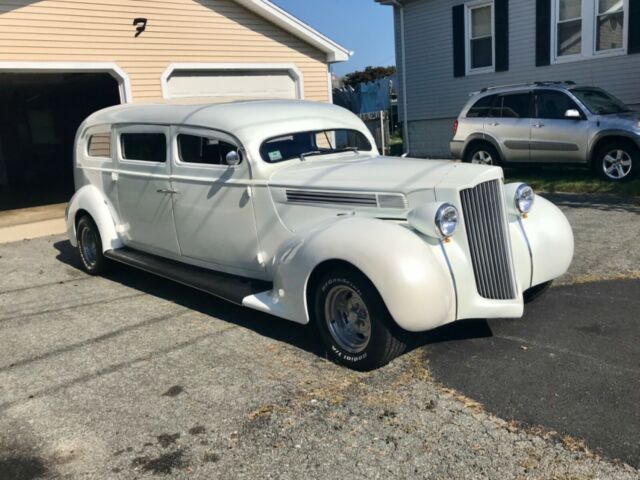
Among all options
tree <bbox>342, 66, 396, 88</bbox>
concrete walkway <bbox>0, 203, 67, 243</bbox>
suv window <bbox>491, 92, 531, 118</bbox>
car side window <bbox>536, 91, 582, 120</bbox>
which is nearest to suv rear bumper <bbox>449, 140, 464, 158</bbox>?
suv window <bbox>491, 92, 531, 118</bbox>

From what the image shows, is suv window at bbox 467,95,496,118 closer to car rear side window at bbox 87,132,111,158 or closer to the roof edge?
the roof edge

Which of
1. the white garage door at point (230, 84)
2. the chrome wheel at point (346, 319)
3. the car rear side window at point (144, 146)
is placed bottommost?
the chrome wheel at point (346, 319)

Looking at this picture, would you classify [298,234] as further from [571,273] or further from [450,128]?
[450,128]

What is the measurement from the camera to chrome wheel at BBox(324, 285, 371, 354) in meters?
4.22

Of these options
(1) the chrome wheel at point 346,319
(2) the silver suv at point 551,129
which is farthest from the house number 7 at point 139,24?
(1) the chrome wheel at point 346,319

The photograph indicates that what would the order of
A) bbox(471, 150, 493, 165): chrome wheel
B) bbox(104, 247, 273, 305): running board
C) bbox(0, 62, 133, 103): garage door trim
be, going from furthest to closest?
bbox(471, 150, 493, 165): chrome wheel, bbox(0, 62, 133, 103): garage door trim, bbox(104, 247, 273, 305): running board

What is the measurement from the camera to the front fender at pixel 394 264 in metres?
3.84

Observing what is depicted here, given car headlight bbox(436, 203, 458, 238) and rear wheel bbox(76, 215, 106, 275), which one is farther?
rear wheel bbox(76, 215, 106, 275)

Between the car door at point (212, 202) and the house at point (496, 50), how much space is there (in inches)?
470

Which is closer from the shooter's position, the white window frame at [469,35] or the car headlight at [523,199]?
the car headlight at [523,199]

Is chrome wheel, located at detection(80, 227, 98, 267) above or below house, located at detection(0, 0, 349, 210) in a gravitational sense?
below

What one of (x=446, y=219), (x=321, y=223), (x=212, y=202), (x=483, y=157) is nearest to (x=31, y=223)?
(x=212, y=202)

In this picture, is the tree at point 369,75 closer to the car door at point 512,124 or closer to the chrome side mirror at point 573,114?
the car door at point 512,124

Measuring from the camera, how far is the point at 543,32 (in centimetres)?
1516
